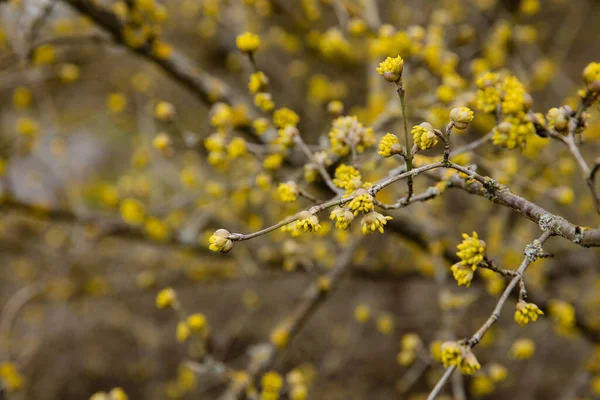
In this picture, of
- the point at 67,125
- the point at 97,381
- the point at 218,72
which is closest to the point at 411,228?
the point at 218,72

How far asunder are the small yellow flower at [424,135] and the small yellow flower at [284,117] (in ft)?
1.45

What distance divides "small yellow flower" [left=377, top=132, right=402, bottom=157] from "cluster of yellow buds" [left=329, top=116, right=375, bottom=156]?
18 cm

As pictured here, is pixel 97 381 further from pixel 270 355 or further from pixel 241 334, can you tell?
pixel 270 355

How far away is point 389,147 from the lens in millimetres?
858

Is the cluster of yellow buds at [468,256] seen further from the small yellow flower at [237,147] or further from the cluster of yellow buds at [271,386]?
the cluster of yellow buds at [271,386]

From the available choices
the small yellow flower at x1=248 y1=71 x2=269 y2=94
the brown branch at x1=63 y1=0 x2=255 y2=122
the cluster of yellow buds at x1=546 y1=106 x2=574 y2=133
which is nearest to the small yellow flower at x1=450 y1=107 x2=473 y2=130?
the cluster of yellow buds at x1=546 y1=106 x2=574 y2=133

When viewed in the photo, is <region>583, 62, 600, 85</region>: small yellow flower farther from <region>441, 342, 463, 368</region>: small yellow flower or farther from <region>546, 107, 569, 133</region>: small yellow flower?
<region>441, 342, 463, 368</region>: small yellow flower

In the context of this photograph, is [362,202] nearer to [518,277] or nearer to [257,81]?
[518,277]

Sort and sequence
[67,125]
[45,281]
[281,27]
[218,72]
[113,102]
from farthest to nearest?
[67,125] → [218,72] → [281,27] → [45,281] → [113,102]

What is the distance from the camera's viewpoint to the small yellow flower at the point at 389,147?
85 centimetres

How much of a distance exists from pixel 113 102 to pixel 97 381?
2.15 m

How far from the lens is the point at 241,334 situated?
3.16 metres

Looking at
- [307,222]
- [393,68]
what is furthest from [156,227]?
[393,68]

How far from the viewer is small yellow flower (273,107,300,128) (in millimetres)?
1198
